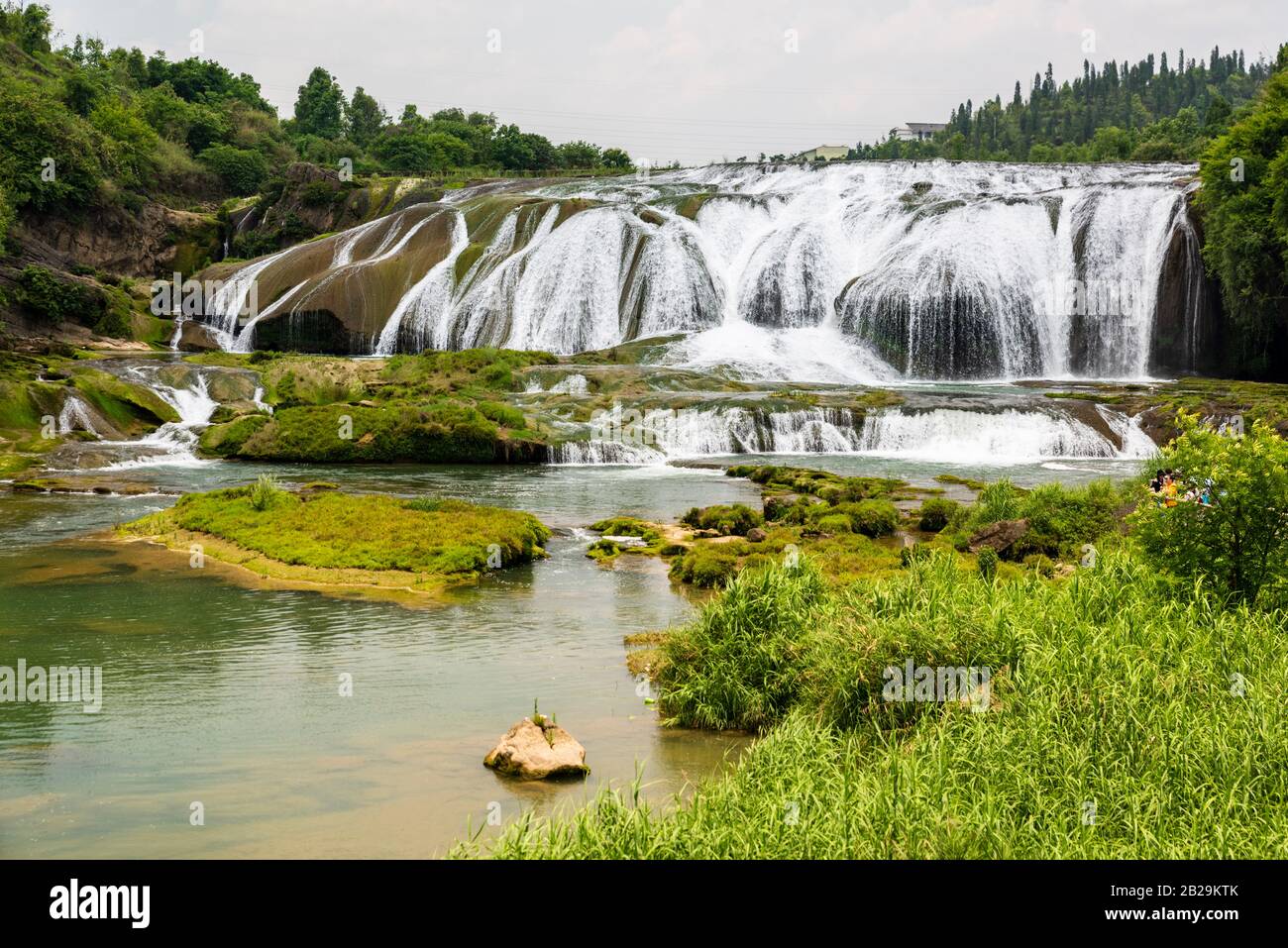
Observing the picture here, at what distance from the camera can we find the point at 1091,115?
144 m

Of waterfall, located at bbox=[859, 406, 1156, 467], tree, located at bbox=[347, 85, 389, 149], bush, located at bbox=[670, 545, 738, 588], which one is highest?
tree, located at bbox=[347, 85, 389, 149]

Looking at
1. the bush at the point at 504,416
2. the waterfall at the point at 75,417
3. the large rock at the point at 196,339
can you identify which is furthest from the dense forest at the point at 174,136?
the bush at the point at 504,416

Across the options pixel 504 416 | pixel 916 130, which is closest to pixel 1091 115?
pixel 916 130

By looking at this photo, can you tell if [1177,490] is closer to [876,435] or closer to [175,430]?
[876,435]

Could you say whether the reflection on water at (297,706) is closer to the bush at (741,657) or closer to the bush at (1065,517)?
the bush at (741,657)

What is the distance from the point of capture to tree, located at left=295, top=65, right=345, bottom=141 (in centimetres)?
11212

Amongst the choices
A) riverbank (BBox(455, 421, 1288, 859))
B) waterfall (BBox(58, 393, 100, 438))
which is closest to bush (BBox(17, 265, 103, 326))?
waterfall (BBox(58, 393, 100, 438))

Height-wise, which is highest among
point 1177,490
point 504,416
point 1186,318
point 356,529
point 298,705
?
point 1186,318

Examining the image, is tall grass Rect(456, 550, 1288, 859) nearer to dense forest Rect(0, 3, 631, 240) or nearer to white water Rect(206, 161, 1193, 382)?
white water Rect(206, 161, 1193, 382)

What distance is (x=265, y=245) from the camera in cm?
6172

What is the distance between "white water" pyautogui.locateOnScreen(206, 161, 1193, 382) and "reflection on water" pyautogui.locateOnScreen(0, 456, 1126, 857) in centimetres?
2565

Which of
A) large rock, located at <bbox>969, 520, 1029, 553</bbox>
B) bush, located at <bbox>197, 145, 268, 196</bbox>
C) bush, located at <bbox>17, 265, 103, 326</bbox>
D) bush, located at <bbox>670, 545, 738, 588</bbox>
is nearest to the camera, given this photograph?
bush, located at <bbox>670, 545, 738, 588</bbox>

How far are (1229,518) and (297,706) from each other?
8133 millimetres

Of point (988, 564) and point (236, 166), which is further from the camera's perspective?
point (236, 166)
